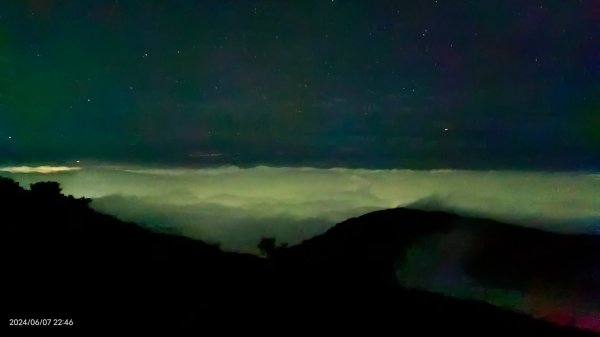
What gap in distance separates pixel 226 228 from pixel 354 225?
625 mm

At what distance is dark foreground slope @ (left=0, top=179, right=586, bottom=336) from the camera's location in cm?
271

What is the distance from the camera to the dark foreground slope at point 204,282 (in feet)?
8.89

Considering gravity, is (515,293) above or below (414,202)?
below

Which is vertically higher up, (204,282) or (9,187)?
(9,187)

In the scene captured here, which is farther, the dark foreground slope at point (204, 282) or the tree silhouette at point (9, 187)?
the tree silhouette at point (9, 187)

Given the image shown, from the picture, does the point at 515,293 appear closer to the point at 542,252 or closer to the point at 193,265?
the point at 542,252

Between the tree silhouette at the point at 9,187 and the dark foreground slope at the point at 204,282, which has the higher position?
the tree silhouette at the point at 9,187


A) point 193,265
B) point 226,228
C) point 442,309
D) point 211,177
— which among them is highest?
point 211,177

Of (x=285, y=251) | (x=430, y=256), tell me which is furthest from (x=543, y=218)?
(x=285, y=251)

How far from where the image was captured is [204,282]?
2807 millimetres

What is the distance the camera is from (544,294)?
9.05ft

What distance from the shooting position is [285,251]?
9.24ft

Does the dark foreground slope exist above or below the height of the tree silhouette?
below

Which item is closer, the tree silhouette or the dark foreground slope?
the dark foreground slope
